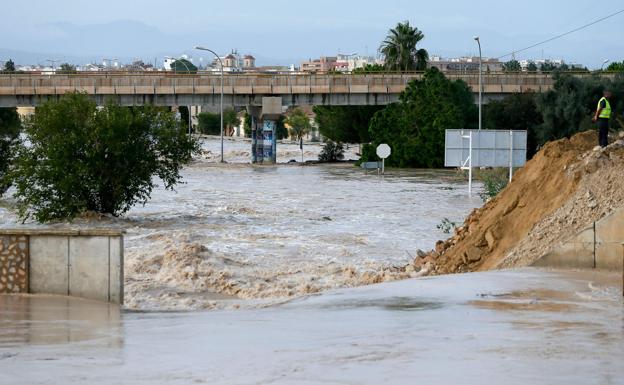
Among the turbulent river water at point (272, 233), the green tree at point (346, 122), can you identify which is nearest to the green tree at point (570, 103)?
the turbulent river water at point (272, 233)

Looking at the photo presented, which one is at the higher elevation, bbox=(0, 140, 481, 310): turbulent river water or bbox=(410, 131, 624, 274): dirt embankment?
bbox=(410, 131, 624, 274): dirt embankment

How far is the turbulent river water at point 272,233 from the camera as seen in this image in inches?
883

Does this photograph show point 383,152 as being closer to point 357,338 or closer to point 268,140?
point 268,140

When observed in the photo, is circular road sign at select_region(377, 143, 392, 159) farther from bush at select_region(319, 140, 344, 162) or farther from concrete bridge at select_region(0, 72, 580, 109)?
bush at select_region(319, 140, 344, 162)

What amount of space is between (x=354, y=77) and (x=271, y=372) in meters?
78.6

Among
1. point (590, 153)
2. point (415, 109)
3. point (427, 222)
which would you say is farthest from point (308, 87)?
point (590, 153)

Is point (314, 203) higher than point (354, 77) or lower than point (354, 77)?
lower

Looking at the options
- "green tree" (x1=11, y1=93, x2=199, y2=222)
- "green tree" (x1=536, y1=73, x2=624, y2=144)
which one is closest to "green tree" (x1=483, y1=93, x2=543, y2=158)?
"green tree" (x1=536, y1=73, x2=624, y2=144)

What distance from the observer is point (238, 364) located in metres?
11.9

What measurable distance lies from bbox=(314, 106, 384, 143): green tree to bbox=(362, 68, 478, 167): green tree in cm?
1745

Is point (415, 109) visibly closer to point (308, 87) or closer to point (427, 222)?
point (308, 87)

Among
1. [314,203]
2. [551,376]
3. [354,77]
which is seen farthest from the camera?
[354,77]

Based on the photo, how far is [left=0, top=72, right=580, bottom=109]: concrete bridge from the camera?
87.6 metres

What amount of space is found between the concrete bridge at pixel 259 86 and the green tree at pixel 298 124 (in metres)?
87.2
